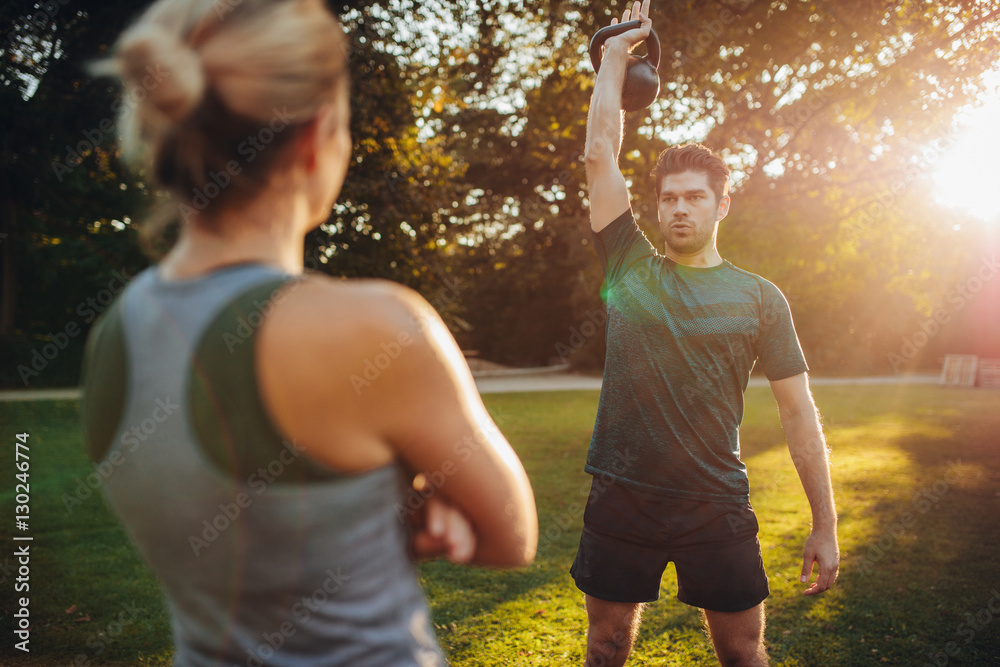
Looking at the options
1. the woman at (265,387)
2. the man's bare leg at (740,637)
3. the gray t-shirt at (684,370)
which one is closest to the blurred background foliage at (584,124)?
the gray t-shirt at (684,370)

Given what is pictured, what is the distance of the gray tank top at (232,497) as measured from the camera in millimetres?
886

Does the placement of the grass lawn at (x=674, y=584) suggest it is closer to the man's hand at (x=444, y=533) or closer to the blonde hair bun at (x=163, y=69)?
the man's hand at (x=444, y=533)

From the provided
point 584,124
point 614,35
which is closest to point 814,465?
point 614,35

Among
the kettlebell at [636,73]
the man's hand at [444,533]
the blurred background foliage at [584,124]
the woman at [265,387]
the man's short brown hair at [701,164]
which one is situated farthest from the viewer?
the blurred background foliage at [584,124]

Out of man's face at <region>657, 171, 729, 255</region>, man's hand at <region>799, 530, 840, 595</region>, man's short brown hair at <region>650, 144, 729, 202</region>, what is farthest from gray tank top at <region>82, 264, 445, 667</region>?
man's short brown hair at <region>650, 144, 729, 202</region>

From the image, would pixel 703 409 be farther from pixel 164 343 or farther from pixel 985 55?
pixel 985 55

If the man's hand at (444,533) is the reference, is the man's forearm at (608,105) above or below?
above

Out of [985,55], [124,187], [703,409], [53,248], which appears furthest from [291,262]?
[53,248]

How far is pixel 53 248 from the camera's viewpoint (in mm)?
15578

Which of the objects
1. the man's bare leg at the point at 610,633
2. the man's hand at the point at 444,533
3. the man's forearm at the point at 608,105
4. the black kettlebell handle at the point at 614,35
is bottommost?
the man's bare leg at the point at 610,633

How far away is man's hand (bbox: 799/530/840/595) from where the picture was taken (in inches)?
104

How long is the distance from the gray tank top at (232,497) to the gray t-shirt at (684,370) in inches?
74.2

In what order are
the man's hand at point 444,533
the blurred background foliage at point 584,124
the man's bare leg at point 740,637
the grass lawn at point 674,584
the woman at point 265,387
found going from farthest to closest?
the blurred background foliage at point 584,124, the grass lawn at point 674,584, the man's bare leg at point 740,637, the man's hand at point 444,533, the woman at point 265,387

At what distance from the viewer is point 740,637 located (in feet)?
8.69
